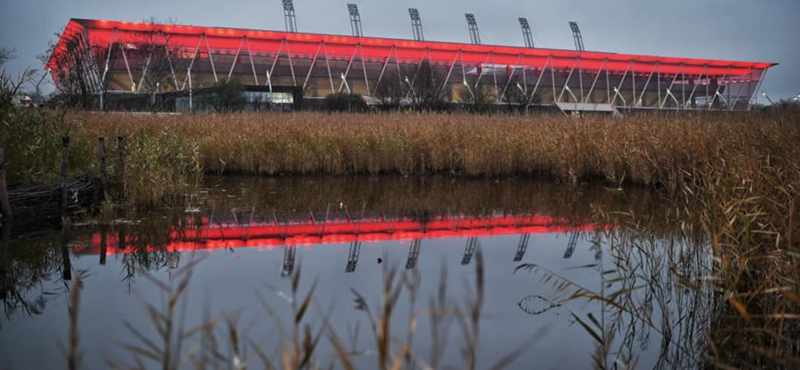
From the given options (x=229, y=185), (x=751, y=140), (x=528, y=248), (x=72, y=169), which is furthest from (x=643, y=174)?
(x=72, y=169)

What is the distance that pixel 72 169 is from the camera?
8.50m

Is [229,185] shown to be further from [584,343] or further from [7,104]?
[584,343]

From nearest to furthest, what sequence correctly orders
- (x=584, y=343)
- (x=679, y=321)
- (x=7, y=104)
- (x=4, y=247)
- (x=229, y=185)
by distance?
(x=584, y=343) → (x=679, y=321) → (x=4, y=247) → (x=7, y=104) → (x=229, y=185)

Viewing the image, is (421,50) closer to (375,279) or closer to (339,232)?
(339,232)

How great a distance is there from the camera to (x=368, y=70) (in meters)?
48.2

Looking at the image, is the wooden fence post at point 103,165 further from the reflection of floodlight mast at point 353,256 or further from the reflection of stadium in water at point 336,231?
the reflection of floodlight mast at point 353,256

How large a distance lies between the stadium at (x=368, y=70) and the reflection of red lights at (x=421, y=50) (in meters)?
0.08

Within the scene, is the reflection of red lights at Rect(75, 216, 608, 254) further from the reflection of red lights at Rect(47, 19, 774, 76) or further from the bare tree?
the reflection of red lights at Rect(47, 19, 774, 76)

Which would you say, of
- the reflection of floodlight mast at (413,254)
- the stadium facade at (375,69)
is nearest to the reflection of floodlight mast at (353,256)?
the reflection of floodlight mast at (413,254)

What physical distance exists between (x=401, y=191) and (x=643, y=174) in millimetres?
3797

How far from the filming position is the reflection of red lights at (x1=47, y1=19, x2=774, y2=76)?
40500mm

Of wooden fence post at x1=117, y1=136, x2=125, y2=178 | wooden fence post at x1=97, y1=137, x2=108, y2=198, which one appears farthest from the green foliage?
wooden fence post at x1=97, y1=137, x2=108, y2=198

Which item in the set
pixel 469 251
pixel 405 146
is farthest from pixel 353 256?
pixel 405 146

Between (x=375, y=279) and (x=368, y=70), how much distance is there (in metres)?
44.7
